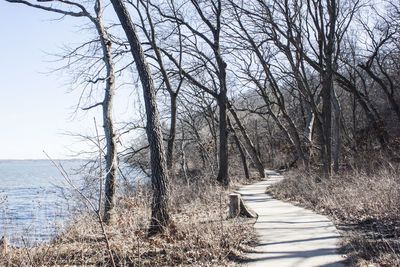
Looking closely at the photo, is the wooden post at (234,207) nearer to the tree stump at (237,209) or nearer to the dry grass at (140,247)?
the tree stump at (237,209)

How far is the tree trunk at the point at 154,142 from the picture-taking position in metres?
6.79

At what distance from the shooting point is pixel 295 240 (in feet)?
19.9

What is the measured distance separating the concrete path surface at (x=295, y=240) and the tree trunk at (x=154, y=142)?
6.69 ft

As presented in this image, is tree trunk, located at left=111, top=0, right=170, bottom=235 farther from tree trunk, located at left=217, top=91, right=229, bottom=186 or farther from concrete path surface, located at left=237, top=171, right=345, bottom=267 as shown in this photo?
tree trunk, located at left=217, top=91, right=229, bottom=186

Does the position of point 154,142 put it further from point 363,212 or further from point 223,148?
point 223,148

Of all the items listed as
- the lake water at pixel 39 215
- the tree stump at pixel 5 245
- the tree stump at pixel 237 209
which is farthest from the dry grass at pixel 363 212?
the tree stump at pixel 5 245

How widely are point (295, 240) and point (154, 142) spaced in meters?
→ 3.37

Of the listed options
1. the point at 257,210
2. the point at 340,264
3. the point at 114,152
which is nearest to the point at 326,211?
the point at 257,210

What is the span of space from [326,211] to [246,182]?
35.5 feet

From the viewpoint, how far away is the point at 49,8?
8438 mm

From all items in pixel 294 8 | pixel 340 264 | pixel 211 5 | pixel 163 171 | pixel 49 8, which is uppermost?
pixel 211 5

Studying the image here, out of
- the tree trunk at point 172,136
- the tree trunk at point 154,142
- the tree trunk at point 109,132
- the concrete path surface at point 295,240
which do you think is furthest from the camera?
the tree trunk at point 172,136

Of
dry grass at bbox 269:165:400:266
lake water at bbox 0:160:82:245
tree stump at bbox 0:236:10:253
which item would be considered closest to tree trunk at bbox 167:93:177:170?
lake water at bbox 0:160:82:245

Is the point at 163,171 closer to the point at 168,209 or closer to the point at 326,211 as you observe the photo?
the point at 168,209
